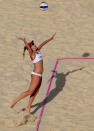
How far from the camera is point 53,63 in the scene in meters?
13.3

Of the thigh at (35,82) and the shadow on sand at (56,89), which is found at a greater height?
the thigh at (35,82)

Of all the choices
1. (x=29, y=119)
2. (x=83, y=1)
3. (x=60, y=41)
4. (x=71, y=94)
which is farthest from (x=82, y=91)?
(x=83, y=1)

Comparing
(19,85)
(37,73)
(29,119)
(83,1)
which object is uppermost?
(37,73)

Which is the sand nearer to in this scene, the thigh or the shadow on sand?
the shadow on sand

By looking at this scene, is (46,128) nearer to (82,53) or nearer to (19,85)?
(19,85)

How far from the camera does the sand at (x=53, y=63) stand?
9.96 m

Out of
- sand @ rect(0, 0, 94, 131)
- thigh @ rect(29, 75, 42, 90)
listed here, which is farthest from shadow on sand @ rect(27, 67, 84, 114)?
thigh @ rect(29, 75, 42, 90)

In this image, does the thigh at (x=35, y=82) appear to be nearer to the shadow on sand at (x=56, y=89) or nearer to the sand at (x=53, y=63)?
the sand at (x=53, y=63)

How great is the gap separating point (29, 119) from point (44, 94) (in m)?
1.64

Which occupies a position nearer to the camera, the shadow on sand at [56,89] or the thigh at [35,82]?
the thigh at [35,82]

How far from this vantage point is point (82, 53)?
46.0 ft

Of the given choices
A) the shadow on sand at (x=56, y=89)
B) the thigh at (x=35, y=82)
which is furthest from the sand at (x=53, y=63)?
the thigh at (x=35, y=82)

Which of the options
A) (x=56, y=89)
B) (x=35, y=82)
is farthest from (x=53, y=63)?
(x=35, y=82)

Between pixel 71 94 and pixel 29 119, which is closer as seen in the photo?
pixel 29 119
